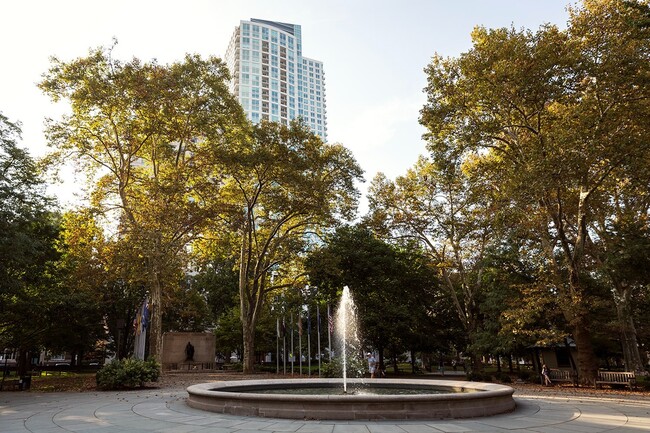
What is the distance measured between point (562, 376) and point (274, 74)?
128m

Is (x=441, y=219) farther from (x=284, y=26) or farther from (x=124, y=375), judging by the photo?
(x=284, y=26)

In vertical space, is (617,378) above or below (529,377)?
above

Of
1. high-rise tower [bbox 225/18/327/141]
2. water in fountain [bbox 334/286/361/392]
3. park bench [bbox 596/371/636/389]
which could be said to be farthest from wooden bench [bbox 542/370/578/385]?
high-rise tower [bbox 225/18/327/141]

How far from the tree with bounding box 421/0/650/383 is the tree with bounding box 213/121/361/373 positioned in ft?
32.6

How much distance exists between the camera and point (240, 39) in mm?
130875

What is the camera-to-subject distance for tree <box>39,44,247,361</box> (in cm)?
2617

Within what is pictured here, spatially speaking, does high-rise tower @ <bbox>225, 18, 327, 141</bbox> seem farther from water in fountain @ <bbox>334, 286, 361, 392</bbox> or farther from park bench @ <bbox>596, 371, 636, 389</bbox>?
park bench @ <bbox>596, 371, 636, 389</bbox>

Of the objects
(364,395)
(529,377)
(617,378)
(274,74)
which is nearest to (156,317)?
(364,395)

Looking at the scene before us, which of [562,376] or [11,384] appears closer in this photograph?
[11,384]

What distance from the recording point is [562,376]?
25719 millimetres

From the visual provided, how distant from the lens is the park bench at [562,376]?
930 inches

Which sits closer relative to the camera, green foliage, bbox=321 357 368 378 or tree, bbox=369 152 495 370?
green foliage, bbox=321 357 368 378

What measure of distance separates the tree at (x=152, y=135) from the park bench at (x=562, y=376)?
23.8 metres

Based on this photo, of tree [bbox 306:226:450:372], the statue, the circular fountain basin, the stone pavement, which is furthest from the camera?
the statue
